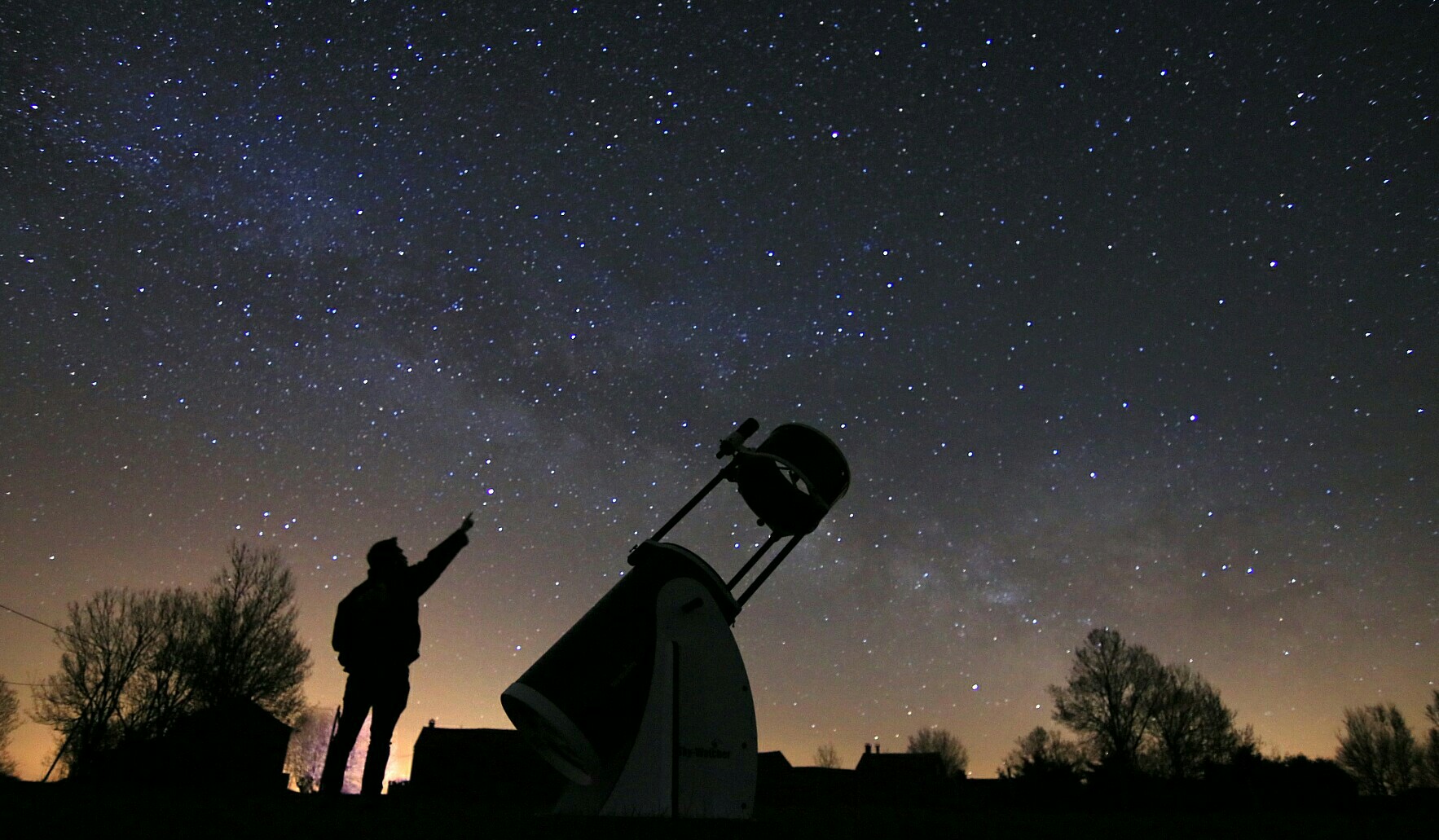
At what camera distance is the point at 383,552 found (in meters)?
5.29

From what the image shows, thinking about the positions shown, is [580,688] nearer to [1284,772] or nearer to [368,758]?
[368,758]

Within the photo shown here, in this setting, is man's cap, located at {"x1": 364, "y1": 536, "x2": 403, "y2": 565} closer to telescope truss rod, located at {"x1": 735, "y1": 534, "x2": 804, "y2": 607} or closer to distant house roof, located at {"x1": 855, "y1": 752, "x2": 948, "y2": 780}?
telescope truss rod, located at {"x1": 735, "y1": 534, "x2": 804, "y2": 607}

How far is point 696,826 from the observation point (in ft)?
10.5

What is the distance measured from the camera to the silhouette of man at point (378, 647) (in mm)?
5086

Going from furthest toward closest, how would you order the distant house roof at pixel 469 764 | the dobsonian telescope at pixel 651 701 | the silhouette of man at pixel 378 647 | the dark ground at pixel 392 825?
the distant house roof at pixel 469 764, the silhouette of man at pixel 378 647, the dobsonian telescope at pixel 651 701, the dark ground at pixel 392 825

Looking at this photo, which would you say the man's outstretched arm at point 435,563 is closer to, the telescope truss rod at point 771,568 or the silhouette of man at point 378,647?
the silhouette of man at point 378,647

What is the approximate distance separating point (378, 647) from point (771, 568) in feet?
8.49

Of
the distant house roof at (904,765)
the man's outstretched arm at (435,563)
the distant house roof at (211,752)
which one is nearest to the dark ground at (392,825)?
the man's outstretched arm at (435,563)

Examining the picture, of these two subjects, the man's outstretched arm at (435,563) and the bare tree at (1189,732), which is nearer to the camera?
the man's outstretched arm at (435,563)

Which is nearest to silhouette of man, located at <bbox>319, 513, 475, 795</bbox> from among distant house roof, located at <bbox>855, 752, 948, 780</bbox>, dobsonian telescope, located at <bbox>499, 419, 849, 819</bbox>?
dobsonian telescope, located at <bbox>499, 419, 849, 819</bbox>

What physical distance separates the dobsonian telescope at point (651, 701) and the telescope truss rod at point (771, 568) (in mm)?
40

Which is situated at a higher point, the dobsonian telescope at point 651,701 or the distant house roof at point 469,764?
the distant house roof at point 469,764

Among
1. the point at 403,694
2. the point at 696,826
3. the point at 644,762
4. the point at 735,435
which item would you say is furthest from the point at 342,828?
the point at 735,435

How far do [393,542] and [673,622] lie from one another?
2178 millimetres
